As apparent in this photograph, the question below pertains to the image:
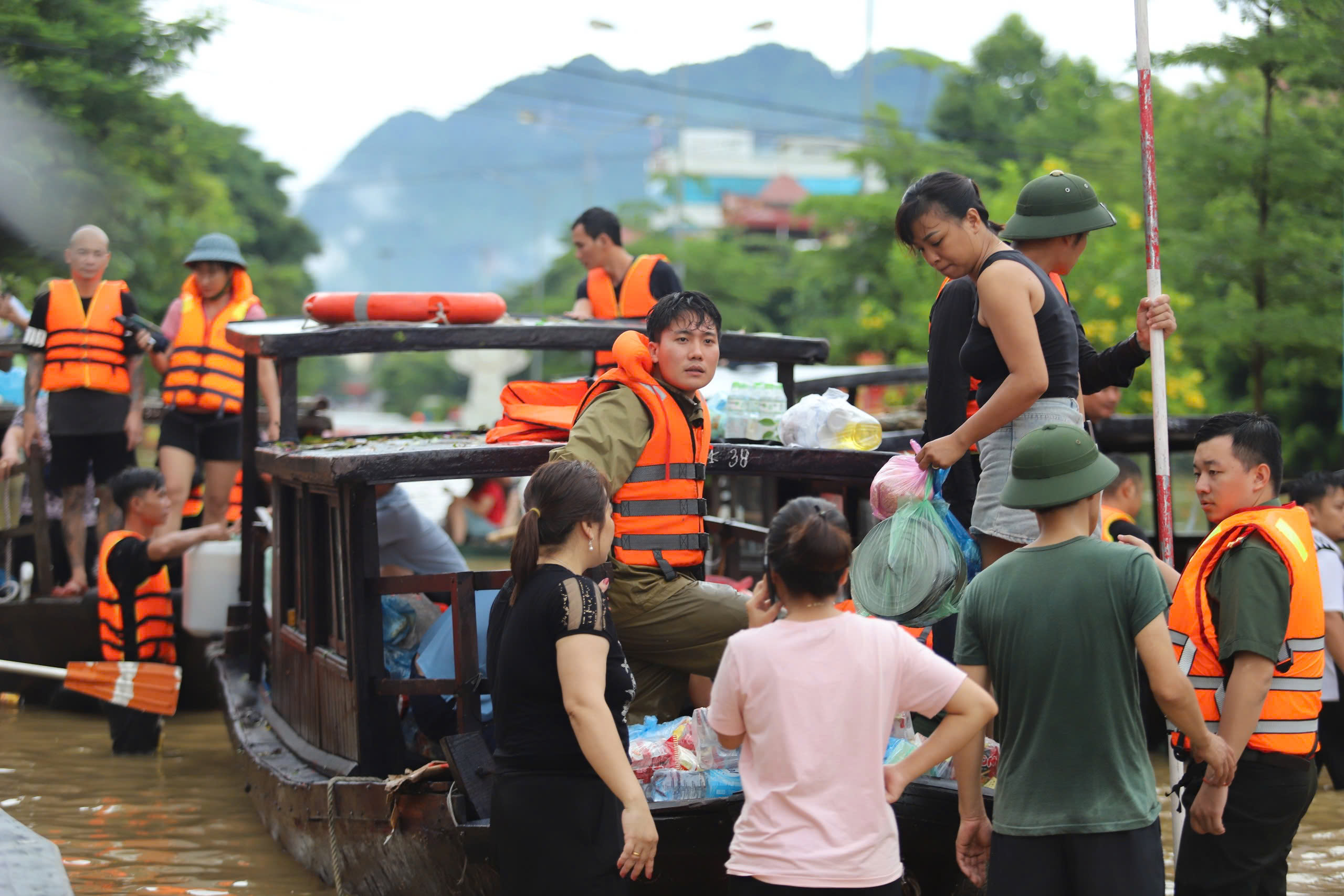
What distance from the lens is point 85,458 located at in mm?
9508

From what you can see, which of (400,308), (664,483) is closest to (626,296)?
(400,308)

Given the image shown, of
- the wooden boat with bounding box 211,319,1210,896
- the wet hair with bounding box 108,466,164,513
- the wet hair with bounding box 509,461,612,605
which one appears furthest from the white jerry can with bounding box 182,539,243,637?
the wet hair with bounding box 509,461,612,605

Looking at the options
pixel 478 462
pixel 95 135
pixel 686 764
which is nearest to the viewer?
pixel 686 764

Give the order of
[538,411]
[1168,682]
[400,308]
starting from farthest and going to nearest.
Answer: [400,308]
[538,411]
[1168,682]

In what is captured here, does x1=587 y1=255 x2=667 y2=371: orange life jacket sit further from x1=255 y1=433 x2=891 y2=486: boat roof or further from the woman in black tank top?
the woman in black tank top

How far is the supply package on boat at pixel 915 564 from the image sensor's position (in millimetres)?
4254

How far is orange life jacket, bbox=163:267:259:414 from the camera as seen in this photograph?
8906 millimetres

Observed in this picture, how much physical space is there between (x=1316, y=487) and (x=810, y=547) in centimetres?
470

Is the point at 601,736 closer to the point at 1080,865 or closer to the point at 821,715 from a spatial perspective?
the point at 821,715

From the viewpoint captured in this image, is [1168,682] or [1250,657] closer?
[1168,682]

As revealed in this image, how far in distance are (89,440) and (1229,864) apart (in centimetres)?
808

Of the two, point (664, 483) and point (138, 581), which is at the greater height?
point (664, 483)

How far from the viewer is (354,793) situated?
17.5 feet

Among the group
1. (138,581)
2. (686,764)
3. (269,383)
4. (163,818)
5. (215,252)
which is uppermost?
(215,252)
